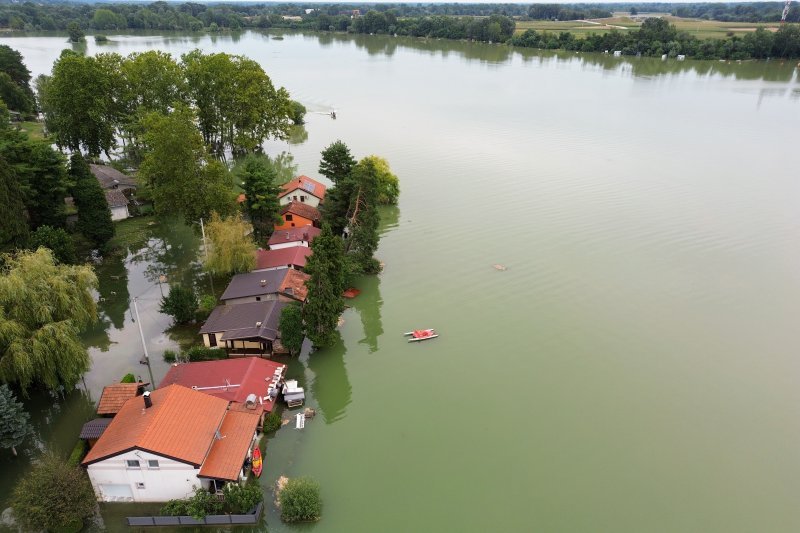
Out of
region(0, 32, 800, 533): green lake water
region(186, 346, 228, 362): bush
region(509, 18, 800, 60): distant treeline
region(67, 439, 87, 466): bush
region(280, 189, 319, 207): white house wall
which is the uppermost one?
region(509, 18, 800, 60): distant treeline

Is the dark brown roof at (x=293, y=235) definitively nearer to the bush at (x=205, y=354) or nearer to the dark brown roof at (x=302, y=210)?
the dark brown roof at (x=302, y=210)

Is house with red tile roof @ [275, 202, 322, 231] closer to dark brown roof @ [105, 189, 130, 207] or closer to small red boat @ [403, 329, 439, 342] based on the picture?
dark brown roof @ [105, 189, 130, 207]

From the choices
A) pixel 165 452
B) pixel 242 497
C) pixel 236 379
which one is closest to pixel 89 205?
pixel 236 379

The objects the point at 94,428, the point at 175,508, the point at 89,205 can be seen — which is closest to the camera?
the point at 175,508

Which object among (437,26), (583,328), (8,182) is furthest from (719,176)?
(437,26)

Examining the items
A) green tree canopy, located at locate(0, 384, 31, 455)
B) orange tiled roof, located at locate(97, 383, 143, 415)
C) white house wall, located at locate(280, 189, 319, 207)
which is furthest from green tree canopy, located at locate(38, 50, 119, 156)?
green tree canopy, located at locate(0, 384, 31, 455)

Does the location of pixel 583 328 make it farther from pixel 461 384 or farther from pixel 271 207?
pixel 271 207

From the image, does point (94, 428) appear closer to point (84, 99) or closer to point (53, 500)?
point (53, 500)
